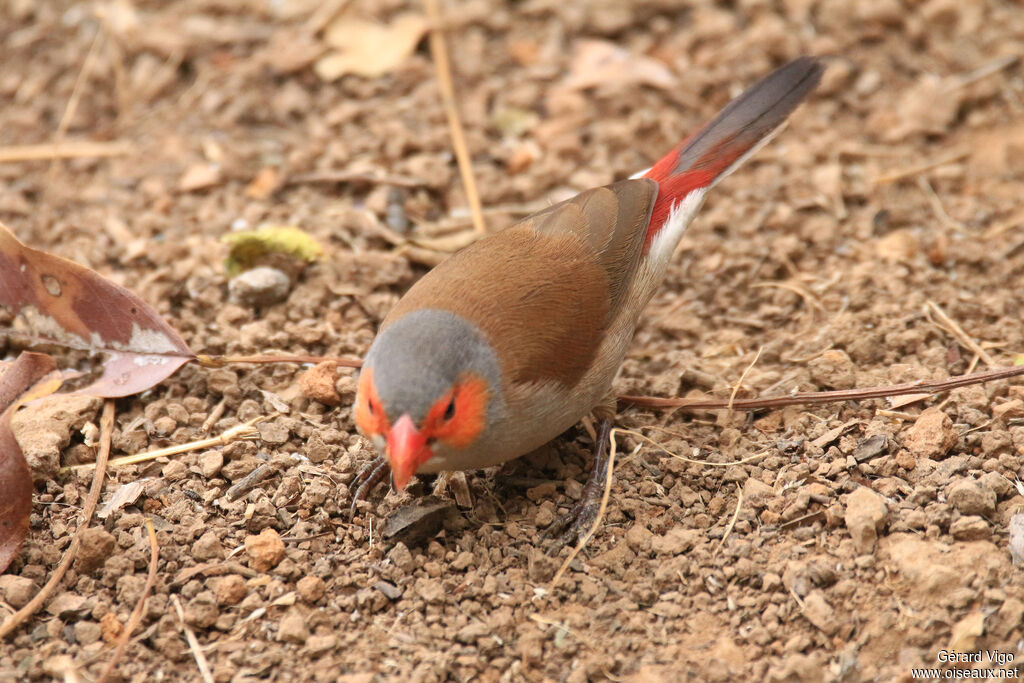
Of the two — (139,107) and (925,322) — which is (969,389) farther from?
(139,107)

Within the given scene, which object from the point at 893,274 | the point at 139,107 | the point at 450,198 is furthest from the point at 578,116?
the point at 139,107

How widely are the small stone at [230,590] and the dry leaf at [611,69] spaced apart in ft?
11.8

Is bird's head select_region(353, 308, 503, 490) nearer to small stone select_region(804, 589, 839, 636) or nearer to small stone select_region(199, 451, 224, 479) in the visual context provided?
small stone select_region(199, 451, 224, 479)

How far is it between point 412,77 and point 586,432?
8.92ft

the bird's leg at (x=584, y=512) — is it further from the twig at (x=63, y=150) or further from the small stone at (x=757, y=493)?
the twig at (x=63, y=150)

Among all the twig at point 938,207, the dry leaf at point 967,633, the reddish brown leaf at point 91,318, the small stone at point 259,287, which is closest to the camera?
the dry leaf at point 967,633

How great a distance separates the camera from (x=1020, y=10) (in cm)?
610

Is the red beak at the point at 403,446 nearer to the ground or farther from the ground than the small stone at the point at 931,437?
farther from the ground

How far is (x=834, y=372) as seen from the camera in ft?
13.5

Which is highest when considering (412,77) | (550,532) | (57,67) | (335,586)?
(57,67)

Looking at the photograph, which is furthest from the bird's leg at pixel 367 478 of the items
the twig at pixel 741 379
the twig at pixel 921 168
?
the twig at pixel 921 168

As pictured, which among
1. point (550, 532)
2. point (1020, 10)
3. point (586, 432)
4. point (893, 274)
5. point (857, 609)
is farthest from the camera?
point (1020, 10)

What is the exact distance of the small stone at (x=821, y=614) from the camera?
311 cm

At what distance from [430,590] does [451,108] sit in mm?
3189
